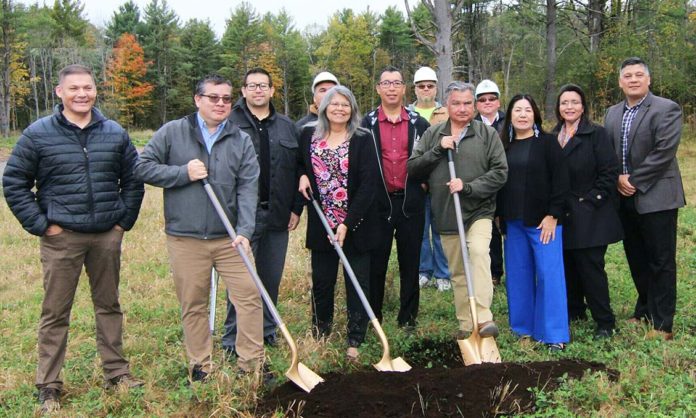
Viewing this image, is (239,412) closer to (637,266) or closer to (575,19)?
(637,266)

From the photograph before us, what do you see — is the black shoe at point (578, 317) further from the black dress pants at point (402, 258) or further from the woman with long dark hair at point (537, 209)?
the black dress pants at point (402, 258)

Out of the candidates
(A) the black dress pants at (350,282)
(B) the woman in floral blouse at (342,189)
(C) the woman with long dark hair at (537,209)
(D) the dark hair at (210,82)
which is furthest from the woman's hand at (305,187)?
(C) the woman with long dark hair at (537,209)

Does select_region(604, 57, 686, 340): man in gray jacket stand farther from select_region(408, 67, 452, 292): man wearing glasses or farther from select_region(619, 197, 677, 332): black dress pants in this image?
select_region(408, 67, 452, 292): man wearing glasses

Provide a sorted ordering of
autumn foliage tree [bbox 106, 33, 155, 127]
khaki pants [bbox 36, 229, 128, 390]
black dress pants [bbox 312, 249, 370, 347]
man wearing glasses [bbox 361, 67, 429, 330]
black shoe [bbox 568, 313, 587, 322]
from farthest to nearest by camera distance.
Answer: autumn foliage tree [bbox 106, 33, 155, 127]
black shoe [bbox 568, 313, 587, 322]
man wearing glasses [bbox 361, 67, 429, 330]
black dress pants [bbox 312, 249, 370, 347]
khaki pants [bbox 36, 229, 128, 390]

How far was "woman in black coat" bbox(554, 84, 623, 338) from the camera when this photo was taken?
461 centimetres

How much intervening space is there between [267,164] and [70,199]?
1.43 metres

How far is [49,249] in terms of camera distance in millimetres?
3887

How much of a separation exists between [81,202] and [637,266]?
438 centimetres

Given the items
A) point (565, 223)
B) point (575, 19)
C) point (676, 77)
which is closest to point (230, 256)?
point (565, 223)

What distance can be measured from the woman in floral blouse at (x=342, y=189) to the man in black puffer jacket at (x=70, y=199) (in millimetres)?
1308

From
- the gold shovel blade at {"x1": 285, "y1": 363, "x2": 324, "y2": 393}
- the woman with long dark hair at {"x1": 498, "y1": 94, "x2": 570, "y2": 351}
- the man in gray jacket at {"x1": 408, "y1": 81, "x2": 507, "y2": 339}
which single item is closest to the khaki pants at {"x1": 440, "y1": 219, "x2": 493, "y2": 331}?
the man in gray jacket at {"x1": 408, "y1": 81, "x2": 507, "y2": 339}

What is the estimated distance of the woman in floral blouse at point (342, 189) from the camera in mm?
4574

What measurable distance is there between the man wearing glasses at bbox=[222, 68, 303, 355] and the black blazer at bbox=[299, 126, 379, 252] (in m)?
0.14

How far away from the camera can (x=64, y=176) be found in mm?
3826
